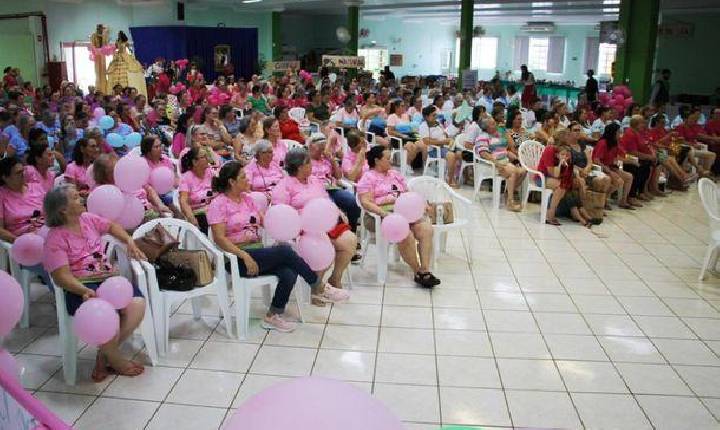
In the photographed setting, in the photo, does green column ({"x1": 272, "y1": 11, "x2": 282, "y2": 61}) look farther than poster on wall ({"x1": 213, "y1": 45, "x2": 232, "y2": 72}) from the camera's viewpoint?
Yes

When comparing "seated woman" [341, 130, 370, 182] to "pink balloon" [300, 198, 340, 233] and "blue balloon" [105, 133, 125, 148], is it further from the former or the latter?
"blue balloon" [105, 133, 125, 148]

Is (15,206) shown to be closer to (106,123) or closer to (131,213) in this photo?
(131,213)

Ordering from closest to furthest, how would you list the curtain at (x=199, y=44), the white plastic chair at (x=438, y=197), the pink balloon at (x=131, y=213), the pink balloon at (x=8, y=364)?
1. the pink balloon at (x=8, y=364)
2. the pink balloon at (x=131, y=213)
3. the white plastic chair at (x=438, y=197)
4. the curtain at (x=199, y=44)

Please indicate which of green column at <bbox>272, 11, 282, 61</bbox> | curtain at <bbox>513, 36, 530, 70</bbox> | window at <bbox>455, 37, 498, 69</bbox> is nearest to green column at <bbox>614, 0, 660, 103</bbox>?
green column at <bbox>272, 11, 282, 61</bbox>

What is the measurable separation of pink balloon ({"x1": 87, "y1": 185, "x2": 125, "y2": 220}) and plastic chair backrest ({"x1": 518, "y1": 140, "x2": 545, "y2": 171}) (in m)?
4.27

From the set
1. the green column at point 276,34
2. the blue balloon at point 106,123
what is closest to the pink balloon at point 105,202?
the blue balloon at point 106,123

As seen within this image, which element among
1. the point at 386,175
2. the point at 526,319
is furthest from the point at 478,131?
the point at 526,319

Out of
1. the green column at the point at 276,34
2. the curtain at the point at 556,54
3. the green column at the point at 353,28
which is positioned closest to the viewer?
the green column at the point at 353,28

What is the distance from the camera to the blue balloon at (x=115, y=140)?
19.3ft

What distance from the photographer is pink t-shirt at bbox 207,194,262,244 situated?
12.0ft

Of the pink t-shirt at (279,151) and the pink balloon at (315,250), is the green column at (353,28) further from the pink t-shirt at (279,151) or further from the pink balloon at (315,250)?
the pink balloon at (315,250)

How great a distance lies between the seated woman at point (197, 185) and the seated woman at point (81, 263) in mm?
1124

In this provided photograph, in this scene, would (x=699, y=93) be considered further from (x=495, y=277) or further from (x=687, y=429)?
(x=687, y=429)

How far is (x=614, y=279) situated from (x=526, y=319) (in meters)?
1.16
